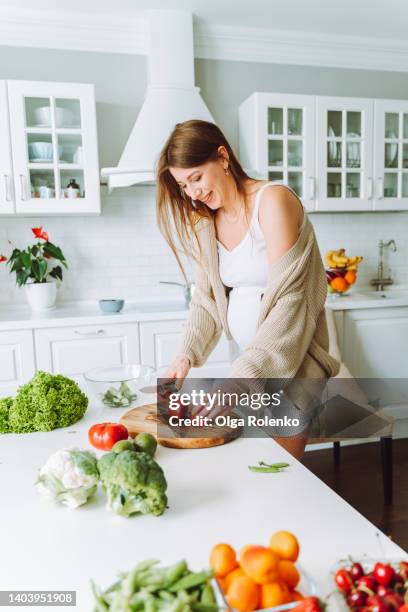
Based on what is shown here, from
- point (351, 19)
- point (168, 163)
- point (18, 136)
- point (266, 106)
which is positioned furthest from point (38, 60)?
point (168, 163)

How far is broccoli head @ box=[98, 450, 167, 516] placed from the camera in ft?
2.92

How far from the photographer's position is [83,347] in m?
2.93

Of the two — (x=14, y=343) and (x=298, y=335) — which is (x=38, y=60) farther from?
(x=298, y=335)

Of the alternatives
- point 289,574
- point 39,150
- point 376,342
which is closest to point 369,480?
point 376,342

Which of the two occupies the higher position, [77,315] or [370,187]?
[370,187]

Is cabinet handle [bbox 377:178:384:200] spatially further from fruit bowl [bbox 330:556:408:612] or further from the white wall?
fruit bowl [bbox 330:556:408:612]

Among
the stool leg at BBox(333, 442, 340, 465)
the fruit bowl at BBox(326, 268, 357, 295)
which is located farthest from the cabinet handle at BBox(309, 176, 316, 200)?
the stool leg at BBox(333, 442, 340, 465)

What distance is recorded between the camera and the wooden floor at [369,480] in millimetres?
2400

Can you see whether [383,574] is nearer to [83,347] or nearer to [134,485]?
[134,485]

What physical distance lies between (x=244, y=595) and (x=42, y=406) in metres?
0.86

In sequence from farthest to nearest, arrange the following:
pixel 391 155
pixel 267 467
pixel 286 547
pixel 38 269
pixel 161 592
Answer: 1. pixel 391 155
2. pixel 38 269
3. pixel 267 467
4. pixel 286 547
5. pixel 161 592

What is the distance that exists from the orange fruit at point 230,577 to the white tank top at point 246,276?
95cm

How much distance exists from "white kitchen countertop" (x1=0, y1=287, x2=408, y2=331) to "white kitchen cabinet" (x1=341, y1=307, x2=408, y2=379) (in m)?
0.07

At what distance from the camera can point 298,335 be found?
4.64 feet
